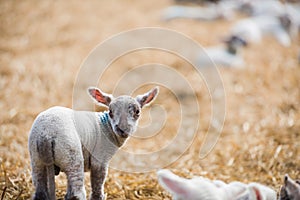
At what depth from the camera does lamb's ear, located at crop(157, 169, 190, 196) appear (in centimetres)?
234

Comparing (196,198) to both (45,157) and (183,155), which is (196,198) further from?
(183,155)

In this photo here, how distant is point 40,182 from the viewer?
8.11 ft

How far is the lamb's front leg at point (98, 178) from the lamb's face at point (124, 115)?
0.78ft

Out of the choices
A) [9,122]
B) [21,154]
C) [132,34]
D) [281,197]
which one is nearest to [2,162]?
[21,154]

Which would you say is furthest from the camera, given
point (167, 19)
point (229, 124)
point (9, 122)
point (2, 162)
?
point (167, 19)

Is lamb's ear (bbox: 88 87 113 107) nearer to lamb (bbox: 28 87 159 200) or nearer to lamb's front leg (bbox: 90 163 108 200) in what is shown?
lamb (bbox: 28 87 159 200)

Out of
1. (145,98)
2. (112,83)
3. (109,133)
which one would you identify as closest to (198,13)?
(112,83)

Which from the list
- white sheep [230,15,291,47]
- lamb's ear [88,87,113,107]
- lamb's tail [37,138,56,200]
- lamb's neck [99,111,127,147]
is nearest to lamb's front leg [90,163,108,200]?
lamb's neck [99,111,127,147]

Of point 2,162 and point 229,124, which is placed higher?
point 2,162

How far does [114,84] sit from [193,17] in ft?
13.5

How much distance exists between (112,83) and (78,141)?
3943mm

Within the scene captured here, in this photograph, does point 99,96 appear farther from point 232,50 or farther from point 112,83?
point 232,50

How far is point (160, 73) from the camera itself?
6770mm

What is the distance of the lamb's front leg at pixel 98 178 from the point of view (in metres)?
2.62
